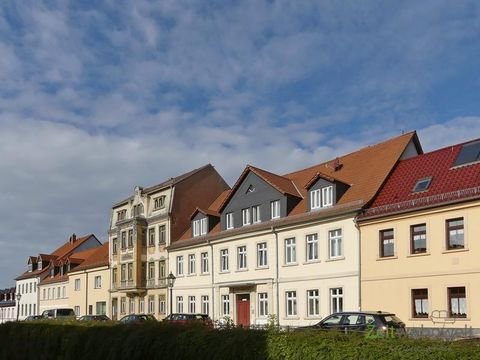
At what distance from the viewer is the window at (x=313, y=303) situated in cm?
3697

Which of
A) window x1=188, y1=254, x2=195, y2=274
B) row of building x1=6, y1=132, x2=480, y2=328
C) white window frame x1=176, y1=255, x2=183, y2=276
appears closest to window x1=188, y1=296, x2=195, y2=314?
row of building x1=6, y1=132, x2=480, y2=328

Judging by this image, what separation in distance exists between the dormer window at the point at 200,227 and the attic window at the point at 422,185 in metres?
19.6

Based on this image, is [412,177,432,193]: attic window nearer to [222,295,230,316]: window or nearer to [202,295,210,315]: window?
[222,295,230,316]: window

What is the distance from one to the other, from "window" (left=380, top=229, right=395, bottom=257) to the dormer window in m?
18.6

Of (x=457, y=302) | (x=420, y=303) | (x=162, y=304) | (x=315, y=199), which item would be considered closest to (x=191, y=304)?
(x=162, y=304)

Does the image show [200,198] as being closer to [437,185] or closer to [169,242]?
[169,242]

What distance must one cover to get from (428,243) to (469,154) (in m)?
5.17

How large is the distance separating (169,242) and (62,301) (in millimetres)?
27749

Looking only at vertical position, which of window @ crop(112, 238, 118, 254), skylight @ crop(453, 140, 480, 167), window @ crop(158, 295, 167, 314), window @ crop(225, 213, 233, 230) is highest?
skylight @ crop(453, 140, 480, 167)

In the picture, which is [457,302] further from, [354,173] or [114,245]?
[114,245]

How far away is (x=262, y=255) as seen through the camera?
137 ft

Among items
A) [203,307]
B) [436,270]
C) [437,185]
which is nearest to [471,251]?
[436,270]

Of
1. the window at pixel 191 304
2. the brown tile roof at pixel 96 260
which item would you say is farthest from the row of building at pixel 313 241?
the brown tile roof at pixel 96 260

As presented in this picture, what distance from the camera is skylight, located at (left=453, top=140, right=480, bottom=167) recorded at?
31.7m
